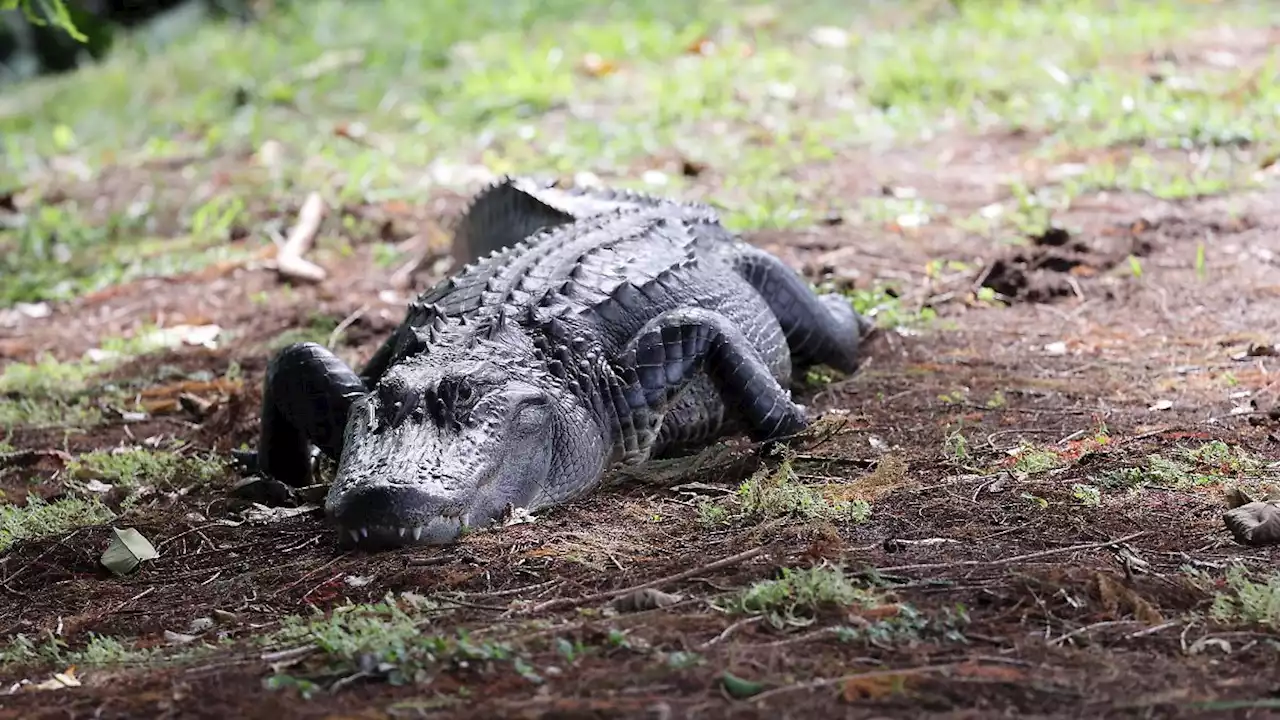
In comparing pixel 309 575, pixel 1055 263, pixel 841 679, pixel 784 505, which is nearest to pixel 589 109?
pixel 1055 263

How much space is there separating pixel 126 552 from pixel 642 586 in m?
1.57

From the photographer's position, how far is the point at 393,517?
155 inches

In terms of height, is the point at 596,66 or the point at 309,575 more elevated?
the point at 309,575

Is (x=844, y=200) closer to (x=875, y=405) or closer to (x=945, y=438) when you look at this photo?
(x=875, y=405)

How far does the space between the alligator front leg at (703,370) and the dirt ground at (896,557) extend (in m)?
0.19


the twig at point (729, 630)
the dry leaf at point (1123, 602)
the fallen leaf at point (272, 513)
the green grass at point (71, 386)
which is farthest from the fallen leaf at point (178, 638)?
A: the green grass at point (71, 386)

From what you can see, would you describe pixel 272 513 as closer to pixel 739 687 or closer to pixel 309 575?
pixel 309 575

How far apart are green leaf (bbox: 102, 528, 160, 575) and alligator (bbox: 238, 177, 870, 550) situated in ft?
1.81

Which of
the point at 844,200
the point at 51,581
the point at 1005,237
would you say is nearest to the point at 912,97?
the point at 844,200

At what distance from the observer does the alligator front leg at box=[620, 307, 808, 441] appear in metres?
4.96

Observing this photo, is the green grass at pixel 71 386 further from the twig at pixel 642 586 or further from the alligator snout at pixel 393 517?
the twig at pixel 642 586

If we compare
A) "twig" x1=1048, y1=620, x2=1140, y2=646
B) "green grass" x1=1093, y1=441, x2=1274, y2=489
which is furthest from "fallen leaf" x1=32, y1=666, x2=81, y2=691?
"green grass" x1=1093, y1=441, x2=1274, y2=489

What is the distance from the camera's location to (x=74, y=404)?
6395 mm

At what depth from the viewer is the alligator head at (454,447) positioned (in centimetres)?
398
